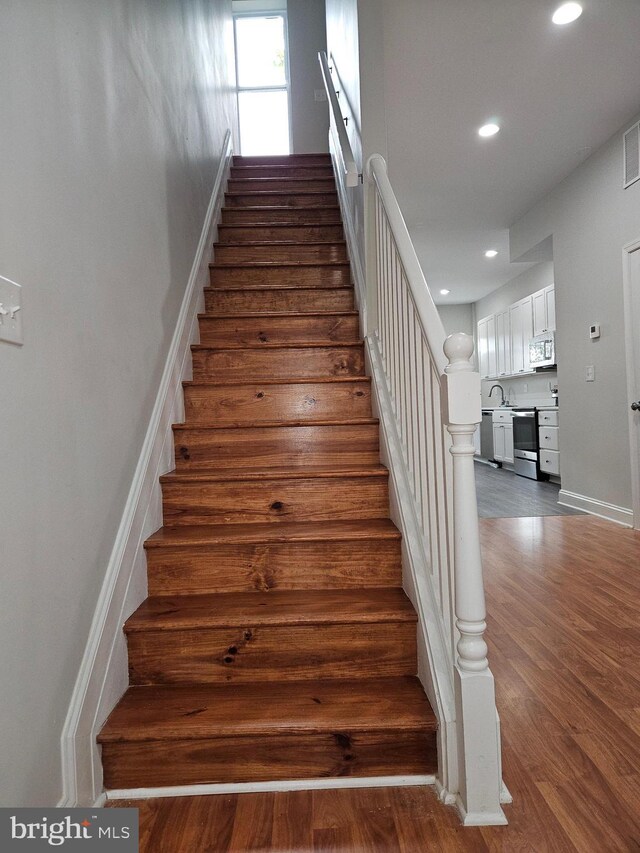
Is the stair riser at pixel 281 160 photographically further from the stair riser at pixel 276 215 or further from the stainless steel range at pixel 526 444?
the stainless steel range at pixel 526 444

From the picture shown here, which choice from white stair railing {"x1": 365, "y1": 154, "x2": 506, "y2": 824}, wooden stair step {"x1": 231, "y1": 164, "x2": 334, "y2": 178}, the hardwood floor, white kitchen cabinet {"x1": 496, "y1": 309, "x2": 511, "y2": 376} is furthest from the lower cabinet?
white stair railing {"x1": 365, "y1": 154, "x2": 506, "y2": 824}

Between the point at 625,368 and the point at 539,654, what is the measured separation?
258cm

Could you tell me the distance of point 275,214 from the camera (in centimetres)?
387

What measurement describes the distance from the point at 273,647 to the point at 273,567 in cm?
28

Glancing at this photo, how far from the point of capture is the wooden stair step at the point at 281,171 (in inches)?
177

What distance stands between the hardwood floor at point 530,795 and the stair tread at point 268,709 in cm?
15

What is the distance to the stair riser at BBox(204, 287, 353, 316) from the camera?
119 inches

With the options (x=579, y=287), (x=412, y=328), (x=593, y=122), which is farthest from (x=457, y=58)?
(x=412, y=328)

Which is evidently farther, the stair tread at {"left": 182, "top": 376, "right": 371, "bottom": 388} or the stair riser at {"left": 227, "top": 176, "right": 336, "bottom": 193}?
the stair riser at {"left": 227, "top": 176, "right": 336, "bottom": 193}

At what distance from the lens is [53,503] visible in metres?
1.18

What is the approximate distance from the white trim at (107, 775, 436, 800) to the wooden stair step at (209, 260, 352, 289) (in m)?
2.49

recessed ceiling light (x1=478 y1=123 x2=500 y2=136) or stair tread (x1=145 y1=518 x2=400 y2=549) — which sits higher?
recessed ceiling light (x1=478 y1=123 x2=500 y2=136)

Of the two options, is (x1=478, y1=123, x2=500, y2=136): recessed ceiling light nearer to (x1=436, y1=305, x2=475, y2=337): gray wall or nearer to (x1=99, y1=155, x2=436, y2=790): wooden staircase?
(x1=99, y1=155, x2=436, y2=790): wooden staircase

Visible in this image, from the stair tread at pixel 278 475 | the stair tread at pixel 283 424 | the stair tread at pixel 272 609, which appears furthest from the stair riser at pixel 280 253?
the stair tread at pixel 272 609
